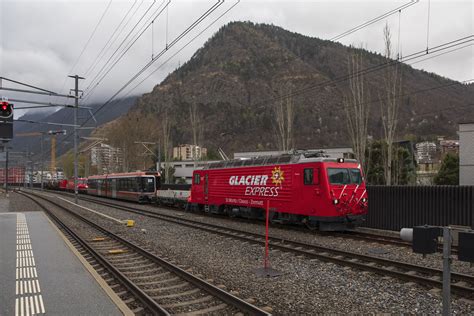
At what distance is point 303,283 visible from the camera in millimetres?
8633

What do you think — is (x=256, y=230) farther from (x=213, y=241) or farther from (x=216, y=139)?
(x=216, y=139)

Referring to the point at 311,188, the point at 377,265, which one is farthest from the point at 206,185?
the point at 377,265

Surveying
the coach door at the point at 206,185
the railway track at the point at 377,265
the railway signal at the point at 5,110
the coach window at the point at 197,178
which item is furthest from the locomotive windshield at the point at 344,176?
the railway signal at the point at 5,110

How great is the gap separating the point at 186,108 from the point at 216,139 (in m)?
24.3

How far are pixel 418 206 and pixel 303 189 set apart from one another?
14.7 ft

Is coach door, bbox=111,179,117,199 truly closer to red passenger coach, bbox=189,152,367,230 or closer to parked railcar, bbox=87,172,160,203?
parked railcar, bbox=87,172,160,203

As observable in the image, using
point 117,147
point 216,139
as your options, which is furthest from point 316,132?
point 117,147

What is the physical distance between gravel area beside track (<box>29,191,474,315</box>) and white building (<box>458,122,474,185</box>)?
15.7 metres

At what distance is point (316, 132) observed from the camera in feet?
419

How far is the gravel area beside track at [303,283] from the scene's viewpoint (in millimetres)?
7105

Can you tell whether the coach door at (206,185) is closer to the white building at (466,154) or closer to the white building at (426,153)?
the white building at (466,154)

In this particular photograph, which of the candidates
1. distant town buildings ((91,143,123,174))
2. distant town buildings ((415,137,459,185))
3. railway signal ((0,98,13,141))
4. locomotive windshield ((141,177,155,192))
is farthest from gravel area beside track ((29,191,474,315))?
distant town buildings ((91,143,123,174))

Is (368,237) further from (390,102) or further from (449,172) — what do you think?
(449,172)

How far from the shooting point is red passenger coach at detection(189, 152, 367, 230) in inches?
610
